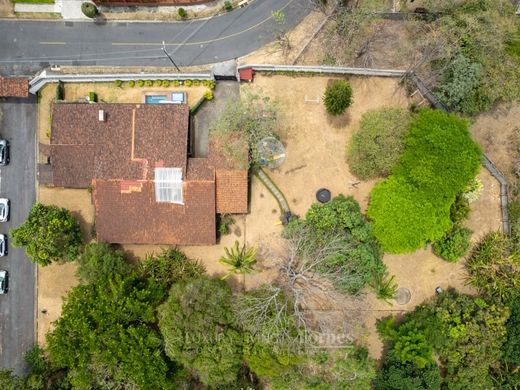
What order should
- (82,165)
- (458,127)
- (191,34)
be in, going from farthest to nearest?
(191,34) → (82,165) → (458,127)

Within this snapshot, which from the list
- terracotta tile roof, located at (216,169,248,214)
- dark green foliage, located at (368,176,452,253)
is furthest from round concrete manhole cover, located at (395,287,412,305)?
terracotta tile roof, located at (216,169,248,214)

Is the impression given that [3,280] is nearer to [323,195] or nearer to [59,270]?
[59,270]

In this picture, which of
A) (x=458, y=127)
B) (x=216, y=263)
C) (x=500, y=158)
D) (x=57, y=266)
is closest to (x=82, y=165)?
(x=57, y=266)

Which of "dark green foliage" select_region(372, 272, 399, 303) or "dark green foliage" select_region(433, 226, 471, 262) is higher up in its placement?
"dark green foliage" select_region(433, 226, 471, 262)

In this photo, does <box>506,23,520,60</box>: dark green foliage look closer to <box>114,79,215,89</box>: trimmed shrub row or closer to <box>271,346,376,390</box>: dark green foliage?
<box>114,79,215,89</box>: trimmed shrub row

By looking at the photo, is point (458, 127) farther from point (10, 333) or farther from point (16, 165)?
point (10, 333)

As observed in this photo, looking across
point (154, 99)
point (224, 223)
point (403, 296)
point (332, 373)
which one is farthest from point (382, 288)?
point (154, 99)

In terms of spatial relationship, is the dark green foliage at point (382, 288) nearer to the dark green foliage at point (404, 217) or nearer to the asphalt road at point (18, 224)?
the dark green foliage at point (404, 217)
